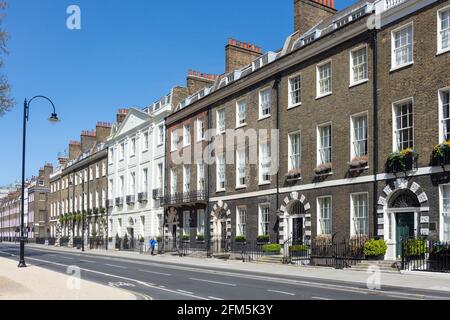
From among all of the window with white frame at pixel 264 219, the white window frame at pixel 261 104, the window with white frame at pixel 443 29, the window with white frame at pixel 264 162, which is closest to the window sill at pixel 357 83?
the window with white frame at pixel 443 29

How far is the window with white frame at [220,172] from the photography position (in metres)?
38.3

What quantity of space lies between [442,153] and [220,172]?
61.3 feet

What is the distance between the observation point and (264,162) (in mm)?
33938

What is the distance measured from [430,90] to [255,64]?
1559 cm

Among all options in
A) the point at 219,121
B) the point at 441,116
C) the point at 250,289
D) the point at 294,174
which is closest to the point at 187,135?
the point at 219,121

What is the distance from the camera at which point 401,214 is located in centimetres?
2455

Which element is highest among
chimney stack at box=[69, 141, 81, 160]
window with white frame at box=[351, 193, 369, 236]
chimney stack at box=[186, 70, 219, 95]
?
chimney stack at box=[186, 70, 219, 95]

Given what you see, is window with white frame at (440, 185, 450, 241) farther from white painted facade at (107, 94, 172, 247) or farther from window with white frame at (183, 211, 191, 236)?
white painted facade at (107, 94, 172, 247)

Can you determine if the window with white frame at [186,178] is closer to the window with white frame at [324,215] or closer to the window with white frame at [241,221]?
the window with white frame at [241,221]

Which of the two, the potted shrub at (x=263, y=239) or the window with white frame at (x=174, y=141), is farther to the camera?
the window with white frame at (x=174, y=141)

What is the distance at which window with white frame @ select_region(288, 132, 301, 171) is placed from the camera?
103ft

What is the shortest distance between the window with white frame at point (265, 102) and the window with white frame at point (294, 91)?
1956 millimetres

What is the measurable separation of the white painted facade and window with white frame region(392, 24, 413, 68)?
82.0ft

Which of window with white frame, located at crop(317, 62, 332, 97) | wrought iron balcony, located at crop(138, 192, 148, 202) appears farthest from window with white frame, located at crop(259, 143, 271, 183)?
wrought iron balcony, located at crop(138, 192, 148, 202)
